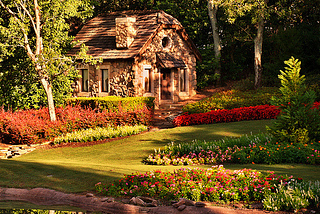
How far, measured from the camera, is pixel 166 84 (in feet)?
102

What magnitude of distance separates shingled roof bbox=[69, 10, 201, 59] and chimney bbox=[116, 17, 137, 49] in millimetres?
377

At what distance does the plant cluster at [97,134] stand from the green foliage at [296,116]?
7683 mm

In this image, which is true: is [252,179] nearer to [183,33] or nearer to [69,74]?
[69,74]

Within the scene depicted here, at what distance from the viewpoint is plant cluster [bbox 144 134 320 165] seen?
1201cm

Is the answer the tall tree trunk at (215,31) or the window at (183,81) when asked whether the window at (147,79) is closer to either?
the window at (183,81)

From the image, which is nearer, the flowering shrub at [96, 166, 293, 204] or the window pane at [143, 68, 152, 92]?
the flowering shrub at [96, 166, 293, 204]

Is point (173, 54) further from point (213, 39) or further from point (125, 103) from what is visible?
point (125, 103)

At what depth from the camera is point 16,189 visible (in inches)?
363

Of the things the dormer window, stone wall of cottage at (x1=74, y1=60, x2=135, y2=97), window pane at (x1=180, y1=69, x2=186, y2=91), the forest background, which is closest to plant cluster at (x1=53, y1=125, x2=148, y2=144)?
the forest background

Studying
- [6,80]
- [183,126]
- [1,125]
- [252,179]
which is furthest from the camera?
[6,80]

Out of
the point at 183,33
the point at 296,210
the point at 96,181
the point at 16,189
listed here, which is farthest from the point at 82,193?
the point at 183,33

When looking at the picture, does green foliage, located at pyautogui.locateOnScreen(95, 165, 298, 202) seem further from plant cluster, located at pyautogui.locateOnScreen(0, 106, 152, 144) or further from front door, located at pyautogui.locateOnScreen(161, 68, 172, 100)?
front door, located at pyautogui.locateOnScreen(161, 68, 172, 100)

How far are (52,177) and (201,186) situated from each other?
4028mm

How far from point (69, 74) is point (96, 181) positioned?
18.0 meters
